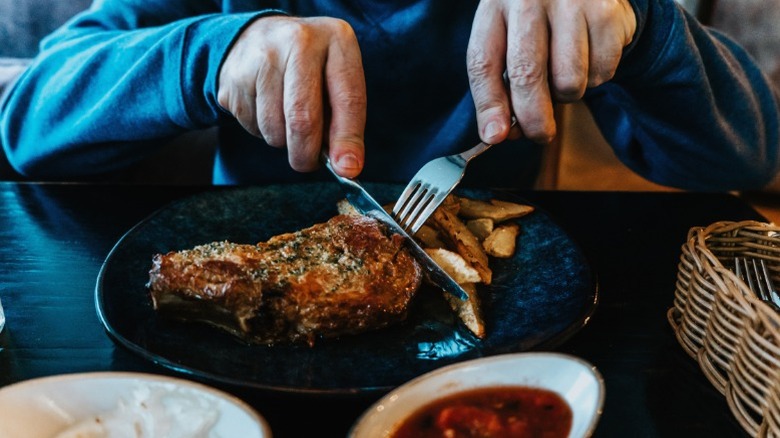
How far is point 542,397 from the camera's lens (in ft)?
2.72

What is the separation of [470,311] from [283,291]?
32cm

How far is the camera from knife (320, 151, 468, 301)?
116 cm

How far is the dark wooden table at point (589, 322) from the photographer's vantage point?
95 centimetres

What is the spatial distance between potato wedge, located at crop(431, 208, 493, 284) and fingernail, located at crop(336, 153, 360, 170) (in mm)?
216

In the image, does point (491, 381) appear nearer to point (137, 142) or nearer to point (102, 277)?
point (102, 277)

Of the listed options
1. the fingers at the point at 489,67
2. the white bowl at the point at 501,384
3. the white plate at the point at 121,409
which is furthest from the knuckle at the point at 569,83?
the white plate at the point at 121,409

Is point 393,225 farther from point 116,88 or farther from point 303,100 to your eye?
point 116,88

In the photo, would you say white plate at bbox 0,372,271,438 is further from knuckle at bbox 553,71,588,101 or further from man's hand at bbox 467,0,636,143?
knuckle at bbox 553,71,588,101

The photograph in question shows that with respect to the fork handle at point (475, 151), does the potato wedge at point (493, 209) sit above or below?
below

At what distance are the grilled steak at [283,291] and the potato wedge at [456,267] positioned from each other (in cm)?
5

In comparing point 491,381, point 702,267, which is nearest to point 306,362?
point 491,381

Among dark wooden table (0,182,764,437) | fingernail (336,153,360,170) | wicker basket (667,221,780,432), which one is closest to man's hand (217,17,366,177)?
fingernail (336,153,360,170)

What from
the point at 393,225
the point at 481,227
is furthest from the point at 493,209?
the point at 393,225

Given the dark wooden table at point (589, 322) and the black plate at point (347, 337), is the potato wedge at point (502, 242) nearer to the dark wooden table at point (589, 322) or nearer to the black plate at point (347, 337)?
the black plate at point (347, 337)
